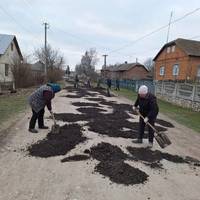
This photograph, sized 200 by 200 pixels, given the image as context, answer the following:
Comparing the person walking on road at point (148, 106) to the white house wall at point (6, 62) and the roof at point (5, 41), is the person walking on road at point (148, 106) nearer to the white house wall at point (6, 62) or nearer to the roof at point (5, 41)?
the white house wall at point (6, 62)

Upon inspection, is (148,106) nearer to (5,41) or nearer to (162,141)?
(162,141)

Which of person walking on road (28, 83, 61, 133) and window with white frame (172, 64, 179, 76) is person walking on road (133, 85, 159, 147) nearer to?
person walking on road (28, 83, 61, 133)

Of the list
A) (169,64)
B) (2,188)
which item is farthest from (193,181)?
(169,64)

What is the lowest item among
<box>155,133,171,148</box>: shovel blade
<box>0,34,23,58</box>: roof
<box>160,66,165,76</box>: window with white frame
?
<box>155,133,171,148</box>: shovel blade

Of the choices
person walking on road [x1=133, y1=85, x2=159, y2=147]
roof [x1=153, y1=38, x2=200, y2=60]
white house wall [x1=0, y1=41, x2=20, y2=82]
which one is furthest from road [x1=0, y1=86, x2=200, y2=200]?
roof [x1=153, y1=38, x2=200, y2=60]

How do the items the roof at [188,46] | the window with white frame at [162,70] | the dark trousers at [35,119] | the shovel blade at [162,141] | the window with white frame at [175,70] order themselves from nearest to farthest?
the shovel blade at [162,141], the dark trousers at [35,119], the roof at [188,46], the window with white frame at [175,70], the window with white frame at [162,70]

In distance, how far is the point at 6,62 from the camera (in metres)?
31.2

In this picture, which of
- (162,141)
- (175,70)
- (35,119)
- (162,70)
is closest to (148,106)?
(162,141)

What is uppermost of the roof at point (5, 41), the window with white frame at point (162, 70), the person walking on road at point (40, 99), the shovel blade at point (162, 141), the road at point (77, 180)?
the roof at point (5, 41)

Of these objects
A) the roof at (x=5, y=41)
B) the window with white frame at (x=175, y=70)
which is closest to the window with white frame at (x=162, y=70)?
the window with white frame at (x=175, y=70)

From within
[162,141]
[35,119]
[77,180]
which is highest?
[35,119]

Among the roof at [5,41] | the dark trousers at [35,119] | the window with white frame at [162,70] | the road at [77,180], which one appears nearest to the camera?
the road at [77,180]

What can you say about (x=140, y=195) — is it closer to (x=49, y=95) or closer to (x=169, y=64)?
(x=49, y=95)

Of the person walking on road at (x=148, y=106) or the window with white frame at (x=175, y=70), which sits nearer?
the person walking on road at (x=148, y=106)
